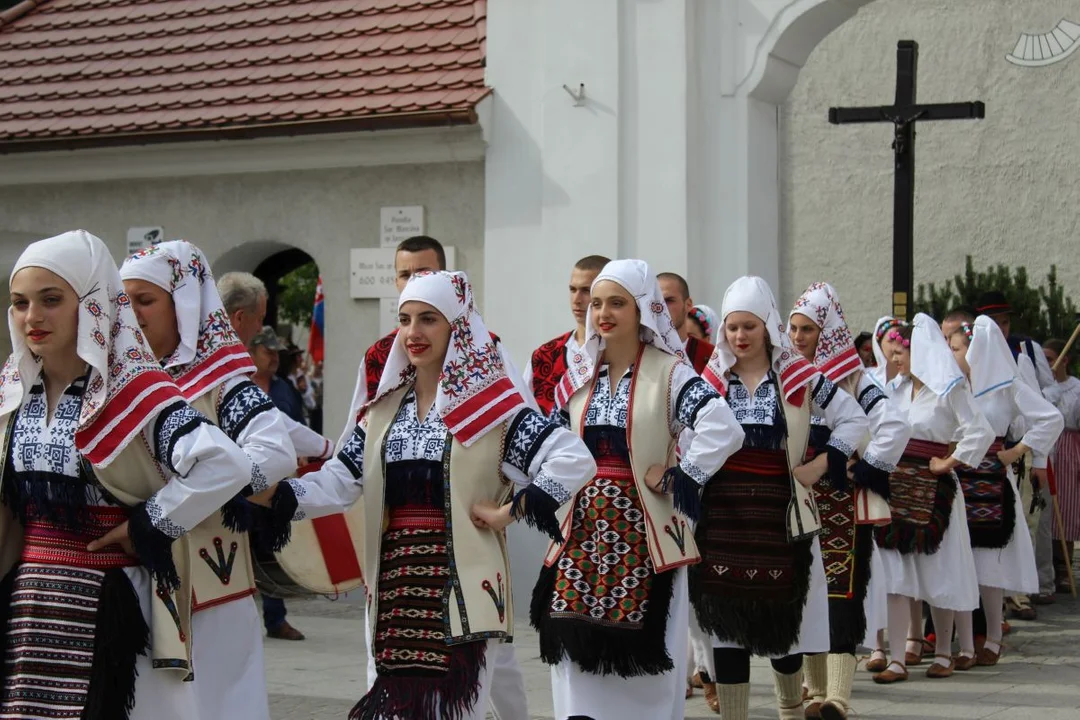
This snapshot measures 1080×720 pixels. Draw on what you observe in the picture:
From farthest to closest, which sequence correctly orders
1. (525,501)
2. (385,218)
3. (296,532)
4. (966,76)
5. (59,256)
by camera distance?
(966,76) → (385,218) → (296,532) → (525,501) → (59,256)

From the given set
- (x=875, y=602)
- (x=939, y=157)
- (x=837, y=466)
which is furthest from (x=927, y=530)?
(x=939, y=157)

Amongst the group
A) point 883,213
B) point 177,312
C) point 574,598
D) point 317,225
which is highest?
point 883,213

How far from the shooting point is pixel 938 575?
9562mm

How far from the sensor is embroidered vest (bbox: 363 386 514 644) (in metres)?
5.27

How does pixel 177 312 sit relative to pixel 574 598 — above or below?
above

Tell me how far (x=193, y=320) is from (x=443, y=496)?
1005 mm

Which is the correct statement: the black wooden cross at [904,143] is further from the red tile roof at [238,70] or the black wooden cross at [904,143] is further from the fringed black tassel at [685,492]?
the fringed black tassel at [685,492]

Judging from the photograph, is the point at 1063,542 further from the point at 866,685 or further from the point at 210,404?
the point at 210,404

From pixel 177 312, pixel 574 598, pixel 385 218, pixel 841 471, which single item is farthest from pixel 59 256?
pixel 385 218

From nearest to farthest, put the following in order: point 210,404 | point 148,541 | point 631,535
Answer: point 148,541 → point 210,404 → point 631,535

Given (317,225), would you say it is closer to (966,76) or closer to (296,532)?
(296,532)

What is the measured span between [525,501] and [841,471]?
2636 mm

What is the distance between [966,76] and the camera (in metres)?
22.5

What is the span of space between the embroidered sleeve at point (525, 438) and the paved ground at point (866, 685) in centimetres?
283
